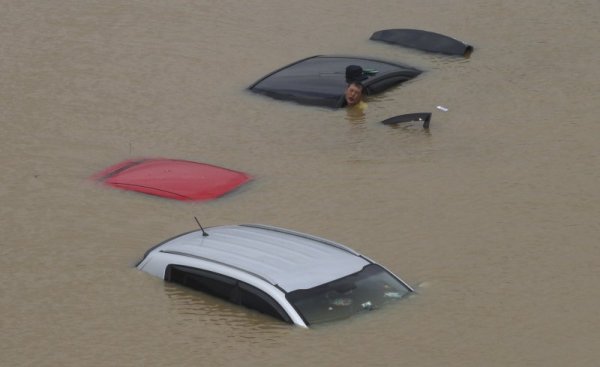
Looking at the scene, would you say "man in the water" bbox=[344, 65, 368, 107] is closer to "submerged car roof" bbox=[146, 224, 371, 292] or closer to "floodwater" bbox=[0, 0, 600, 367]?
"floodwater" bbox=[0, 0, 600, 367]

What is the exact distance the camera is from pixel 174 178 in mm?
13781

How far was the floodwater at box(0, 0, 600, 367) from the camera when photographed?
9.96m

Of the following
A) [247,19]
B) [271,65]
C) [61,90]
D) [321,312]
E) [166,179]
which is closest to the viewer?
[321,312]

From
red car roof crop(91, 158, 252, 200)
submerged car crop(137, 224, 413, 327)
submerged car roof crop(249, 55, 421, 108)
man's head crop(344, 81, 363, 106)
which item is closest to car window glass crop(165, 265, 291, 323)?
submerged car crop(137, 224, 413, 327)

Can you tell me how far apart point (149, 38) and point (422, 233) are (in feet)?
25.8

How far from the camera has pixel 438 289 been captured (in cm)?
1095

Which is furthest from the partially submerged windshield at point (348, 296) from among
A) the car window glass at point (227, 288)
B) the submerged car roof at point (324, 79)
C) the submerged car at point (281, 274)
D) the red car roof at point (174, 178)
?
the submerged car roof at point (324, 79)

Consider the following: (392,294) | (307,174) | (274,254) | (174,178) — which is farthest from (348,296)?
(307,174)

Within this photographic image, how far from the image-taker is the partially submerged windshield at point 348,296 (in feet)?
31.6

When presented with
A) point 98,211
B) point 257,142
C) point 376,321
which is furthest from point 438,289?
point 257,142

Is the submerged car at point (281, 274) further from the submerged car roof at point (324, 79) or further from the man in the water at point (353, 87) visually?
the submerged car roof at point (324, 79)

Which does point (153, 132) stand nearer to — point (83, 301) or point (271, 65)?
point (271, 65)

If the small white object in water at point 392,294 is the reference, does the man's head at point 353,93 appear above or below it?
above

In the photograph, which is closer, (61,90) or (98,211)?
(98,211)
